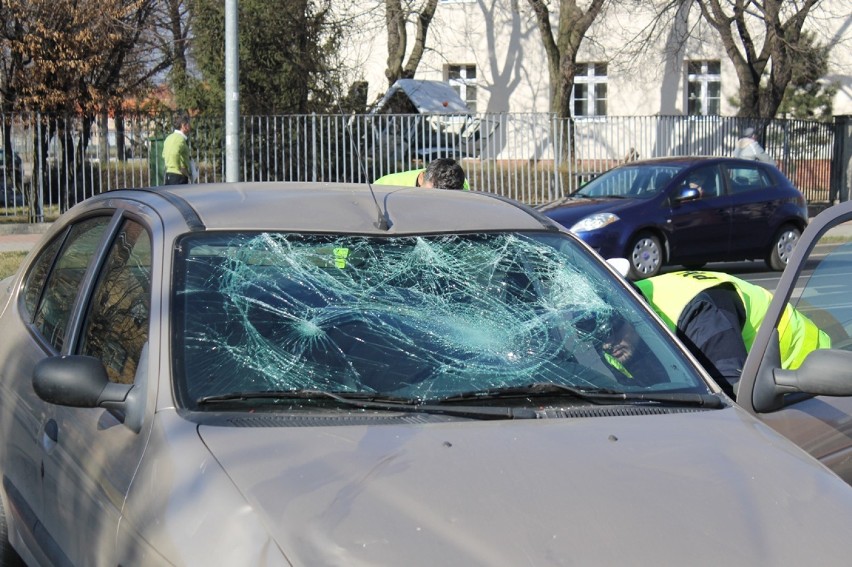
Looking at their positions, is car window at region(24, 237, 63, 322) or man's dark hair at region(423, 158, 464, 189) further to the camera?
man's dark hair at region(423, 158, 464, 189)

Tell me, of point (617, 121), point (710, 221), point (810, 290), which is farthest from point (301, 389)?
point (617, 121)

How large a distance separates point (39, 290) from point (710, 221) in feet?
38.6

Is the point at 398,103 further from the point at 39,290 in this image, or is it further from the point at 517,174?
the point at 39,290

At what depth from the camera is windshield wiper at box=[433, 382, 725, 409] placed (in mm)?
3029

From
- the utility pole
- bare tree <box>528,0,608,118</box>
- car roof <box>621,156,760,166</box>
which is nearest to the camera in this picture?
car roof <box>621,156,760,166</box>

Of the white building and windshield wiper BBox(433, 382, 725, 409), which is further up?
the white building

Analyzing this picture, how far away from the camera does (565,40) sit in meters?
26.8

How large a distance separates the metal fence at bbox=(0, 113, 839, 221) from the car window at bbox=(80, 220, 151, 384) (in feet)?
41.2

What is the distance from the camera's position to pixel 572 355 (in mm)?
3373

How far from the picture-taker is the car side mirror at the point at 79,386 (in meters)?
2.90

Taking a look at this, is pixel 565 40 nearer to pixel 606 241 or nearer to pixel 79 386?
pixel 606 241

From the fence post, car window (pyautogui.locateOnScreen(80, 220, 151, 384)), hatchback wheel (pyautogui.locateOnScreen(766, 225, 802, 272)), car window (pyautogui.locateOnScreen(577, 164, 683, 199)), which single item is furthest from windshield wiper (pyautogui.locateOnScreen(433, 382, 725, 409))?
the fence post

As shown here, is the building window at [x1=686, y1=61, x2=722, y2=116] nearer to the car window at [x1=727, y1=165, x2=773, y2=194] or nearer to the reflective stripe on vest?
the car window at [x1=727, y1=165, x2=773, y2=194]

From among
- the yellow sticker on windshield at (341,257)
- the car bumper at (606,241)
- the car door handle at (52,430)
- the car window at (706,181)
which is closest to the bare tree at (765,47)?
the car window at (706,181)
